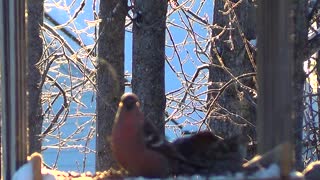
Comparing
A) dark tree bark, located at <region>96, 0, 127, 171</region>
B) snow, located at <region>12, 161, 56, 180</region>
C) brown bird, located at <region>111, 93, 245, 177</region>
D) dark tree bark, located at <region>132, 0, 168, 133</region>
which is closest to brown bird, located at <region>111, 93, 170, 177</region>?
brown bird, located at <region>111, 93, 245, 177</region>

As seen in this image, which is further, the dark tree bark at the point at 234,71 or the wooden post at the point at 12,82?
the dark tree bark at the point at 234,71

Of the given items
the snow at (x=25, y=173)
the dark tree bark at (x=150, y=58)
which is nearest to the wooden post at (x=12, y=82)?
the snow at (x=25, y=173)

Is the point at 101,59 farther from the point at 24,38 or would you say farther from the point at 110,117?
the point at 24,38

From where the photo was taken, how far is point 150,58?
728cm

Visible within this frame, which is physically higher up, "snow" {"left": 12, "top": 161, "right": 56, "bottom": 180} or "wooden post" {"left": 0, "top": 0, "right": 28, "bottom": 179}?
"wooden post" {"left": 0, "top": 0, "right": 28, "bottom": 179}

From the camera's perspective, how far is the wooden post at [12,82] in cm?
321

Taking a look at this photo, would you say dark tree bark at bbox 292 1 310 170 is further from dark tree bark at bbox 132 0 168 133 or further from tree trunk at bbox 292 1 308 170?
dark tree bark at bbox 132 0 168 133

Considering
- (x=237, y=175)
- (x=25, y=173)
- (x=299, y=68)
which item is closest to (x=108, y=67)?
(x=299, y=68)

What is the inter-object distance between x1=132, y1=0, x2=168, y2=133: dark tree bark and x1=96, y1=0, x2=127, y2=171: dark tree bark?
0.43 m

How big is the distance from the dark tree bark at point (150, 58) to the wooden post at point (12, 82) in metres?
4.04

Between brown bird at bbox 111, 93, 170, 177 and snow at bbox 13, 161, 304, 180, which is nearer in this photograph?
snow at bbox 13, 161, 304, 180

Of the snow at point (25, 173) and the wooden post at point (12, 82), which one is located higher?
the wooden post at point (12, 82)

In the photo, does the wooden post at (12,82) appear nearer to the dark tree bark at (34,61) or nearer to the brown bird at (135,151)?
Result: the brown bird at (135,151)

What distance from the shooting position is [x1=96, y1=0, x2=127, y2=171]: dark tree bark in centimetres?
773
